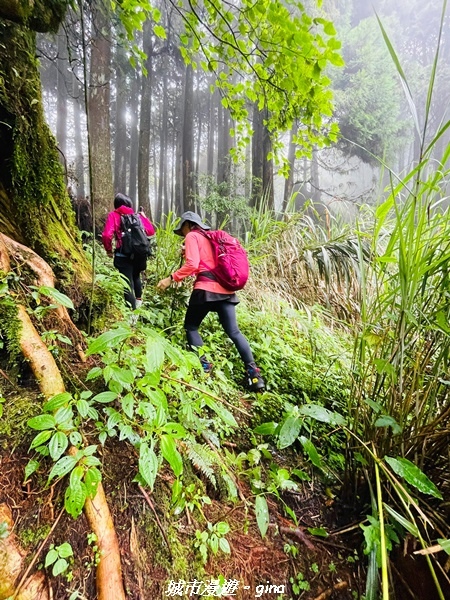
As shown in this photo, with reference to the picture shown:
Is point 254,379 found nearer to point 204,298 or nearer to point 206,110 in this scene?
point 204,298

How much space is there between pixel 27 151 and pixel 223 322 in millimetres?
1715

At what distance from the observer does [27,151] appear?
5.82 ft

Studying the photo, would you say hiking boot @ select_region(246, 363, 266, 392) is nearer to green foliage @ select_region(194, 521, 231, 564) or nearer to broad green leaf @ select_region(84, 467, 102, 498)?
green foliage @ select_region(194, 521, 231, 564)

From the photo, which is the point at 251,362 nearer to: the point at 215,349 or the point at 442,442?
the point at 215,349

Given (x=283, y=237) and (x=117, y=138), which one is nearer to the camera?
(x=283, y=237)

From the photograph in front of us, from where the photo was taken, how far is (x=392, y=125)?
1309cm

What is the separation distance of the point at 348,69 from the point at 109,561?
2048 cm

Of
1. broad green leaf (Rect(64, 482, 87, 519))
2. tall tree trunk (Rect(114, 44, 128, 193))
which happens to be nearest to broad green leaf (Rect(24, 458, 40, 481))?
broad green leaf (Rect(64, 482, 87, 519))

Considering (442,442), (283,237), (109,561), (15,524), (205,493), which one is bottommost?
(205,493)

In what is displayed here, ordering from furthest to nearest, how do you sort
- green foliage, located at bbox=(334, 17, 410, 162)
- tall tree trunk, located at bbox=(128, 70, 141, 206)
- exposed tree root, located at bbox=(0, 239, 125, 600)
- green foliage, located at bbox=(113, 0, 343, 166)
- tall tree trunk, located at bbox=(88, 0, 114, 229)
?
tall tree trunk, located at bbox=(128, 70, 141, 206) → green foliage, located at bbox=(334, 17, 410, 162) → tall tree trunk, located at bbox=(88, 0, 114, 229) → green foliage, located at bbox=(113, 0, 343, 166) → exposed tree root, located at bbox=(0, 239, 125, 600)

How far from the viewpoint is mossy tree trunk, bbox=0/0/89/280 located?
1.70m

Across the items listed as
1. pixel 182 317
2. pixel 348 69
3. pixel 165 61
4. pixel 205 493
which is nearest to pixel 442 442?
pixel 205 493

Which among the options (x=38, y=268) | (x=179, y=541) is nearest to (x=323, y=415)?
(x=179, y=541)

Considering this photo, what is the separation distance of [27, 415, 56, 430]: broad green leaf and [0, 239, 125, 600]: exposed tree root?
146 mm
